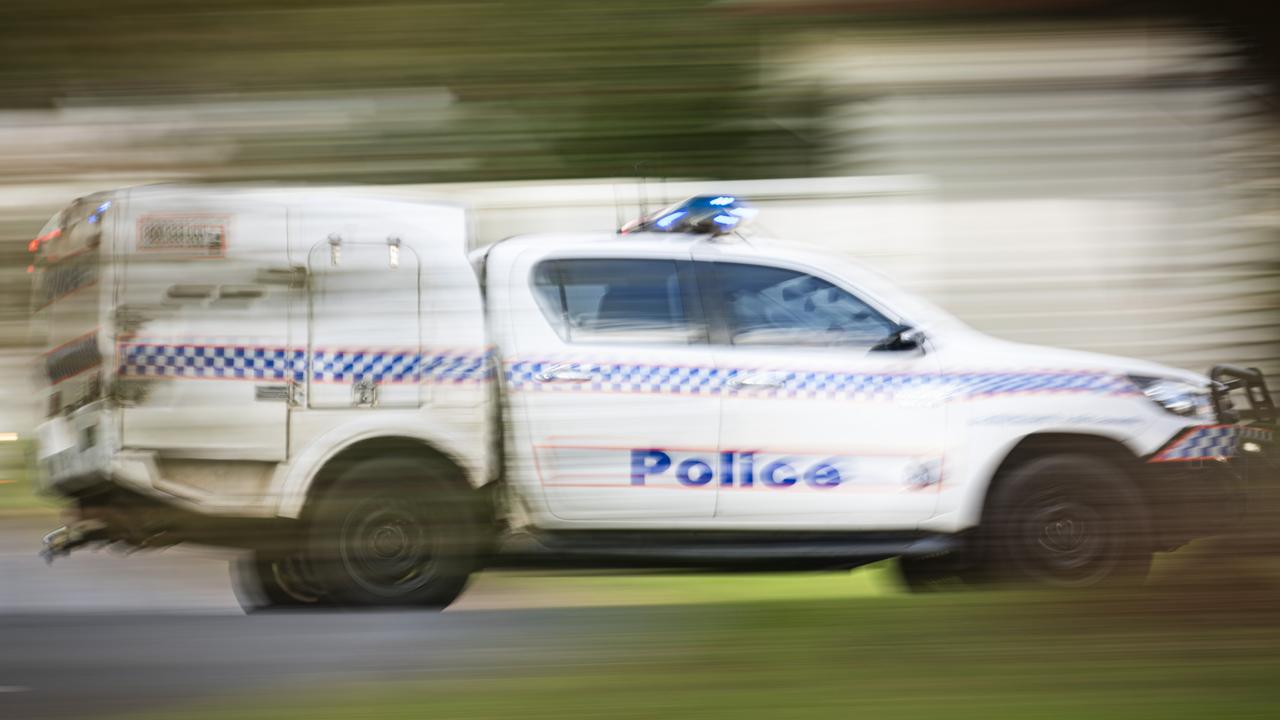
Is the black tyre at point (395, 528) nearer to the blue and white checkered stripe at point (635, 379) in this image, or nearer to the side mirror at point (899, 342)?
the blue and white checkered stripe at point (635, 379)

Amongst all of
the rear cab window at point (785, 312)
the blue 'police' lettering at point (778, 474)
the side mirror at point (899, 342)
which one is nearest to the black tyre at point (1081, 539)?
the rear cab window at point (785, 312)

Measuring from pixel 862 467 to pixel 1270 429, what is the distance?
8.65ft

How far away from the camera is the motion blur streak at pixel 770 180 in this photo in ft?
3.58

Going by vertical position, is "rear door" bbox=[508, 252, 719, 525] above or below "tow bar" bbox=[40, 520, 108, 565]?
above

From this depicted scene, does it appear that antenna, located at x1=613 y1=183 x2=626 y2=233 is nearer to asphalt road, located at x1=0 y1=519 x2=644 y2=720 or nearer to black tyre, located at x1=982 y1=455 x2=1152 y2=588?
asphalt road, located at x1=0 y1=519 x2=644 y2=720

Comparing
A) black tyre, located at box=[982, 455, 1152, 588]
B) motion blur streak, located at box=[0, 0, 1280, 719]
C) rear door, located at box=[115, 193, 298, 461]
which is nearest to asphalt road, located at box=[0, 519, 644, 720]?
motion blur streak, located at box=[0, 0, 1280, 719]

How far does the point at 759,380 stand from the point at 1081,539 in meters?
1.81

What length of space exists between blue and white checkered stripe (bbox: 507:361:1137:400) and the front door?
1 centimetres

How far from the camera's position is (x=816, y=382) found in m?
3.19

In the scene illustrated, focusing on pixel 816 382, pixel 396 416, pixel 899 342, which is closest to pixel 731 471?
pixel 816 382

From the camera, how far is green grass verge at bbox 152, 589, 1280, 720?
3.99 ft

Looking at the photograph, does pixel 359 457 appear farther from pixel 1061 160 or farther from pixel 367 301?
pixel 1061 160

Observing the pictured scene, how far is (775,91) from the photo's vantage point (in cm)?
112

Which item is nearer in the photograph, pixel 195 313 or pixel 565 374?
pixel 195 313
